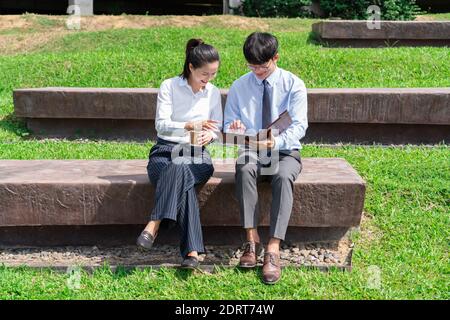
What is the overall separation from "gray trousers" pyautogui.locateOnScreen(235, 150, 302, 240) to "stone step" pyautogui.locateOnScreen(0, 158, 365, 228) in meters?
0.11

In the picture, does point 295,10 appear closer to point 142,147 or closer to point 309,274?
point 142,147

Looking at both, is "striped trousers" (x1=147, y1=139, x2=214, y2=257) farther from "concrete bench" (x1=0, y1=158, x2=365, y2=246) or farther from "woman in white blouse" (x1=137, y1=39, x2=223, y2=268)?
"concrete bench" (x1=0, y1=158, x2=365, y2=246)

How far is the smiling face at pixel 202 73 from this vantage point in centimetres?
362

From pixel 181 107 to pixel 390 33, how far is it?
6.51 meters

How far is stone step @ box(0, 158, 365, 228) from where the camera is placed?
3.62m

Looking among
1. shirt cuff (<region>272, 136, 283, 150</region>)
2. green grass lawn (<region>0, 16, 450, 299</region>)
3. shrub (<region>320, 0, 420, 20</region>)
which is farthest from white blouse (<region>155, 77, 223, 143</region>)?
shrub (<region>320, 0, 420, 20</region>)

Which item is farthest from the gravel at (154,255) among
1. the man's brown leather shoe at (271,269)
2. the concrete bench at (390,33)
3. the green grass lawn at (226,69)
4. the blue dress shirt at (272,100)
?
the concrete bench at (390,33)

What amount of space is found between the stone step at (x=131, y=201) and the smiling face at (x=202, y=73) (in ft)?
1.73

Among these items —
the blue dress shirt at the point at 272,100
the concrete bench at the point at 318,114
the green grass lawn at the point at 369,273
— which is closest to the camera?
the green grass lawn at the point at 369,273

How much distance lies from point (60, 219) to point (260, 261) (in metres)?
1.12

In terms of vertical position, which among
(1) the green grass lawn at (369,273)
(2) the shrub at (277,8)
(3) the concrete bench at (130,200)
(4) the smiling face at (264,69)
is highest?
(2) the shrub at (277,8)

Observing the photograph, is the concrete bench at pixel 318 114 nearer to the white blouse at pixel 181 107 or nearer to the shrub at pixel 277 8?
Result: the white blouse at pixel 181 107

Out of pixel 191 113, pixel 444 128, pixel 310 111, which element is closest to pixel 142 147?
pixel 310 111

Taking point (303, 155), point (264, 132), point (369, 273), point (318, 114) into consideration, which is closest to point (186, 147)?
point (264, 132)
